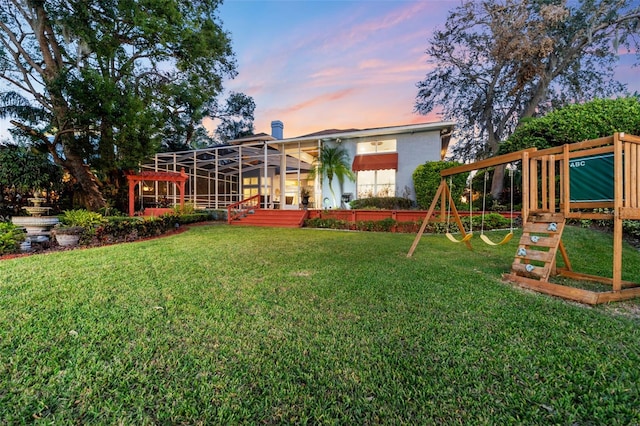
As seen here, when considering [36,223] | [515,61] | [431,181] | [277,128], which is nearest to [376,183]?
[431,181]

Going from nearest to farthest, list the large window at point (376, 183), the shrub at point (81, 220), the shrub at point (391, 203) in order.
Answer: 1. the shrub at point (81, 220)
2. the shrub at point (391, 203)
3. the large window at point (376, 183)

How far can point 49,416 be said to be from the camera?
5.03 feet

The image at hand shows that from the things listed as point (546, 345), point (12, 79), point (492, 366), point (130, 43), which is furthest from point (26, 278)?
point (12, 79)

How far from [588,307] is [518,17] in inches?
691

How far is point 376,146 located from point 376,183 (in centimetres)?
209

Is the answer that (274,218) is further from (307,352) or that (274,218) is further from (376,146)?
(307,352)

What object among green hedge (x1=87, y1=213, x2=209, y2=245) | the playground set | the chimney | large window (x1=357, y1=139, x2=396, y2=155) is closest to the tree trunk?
green hedge (x1=87, y1=213, x2=209, y2=245)

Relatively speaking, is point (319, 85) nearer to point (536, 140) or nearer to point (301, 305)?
point (536, 140)

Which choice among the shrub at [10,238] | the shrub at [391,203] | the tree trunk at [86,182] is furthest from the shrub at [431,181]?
the tree trunk at [86,182]

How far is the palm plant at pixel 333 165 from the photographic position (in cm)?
1405

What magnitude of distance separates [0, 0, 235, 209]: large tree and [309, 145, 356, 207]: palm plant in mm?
7073

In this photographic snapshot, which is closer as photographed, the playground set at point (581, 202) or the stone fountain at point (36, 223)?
the playground set at point (581, 202)

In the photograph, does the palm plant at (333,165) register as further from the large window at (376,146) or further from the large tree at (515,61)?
the large tree at (515,61)

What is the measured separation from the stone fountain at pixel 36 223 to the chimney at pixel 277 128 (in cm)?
1297
